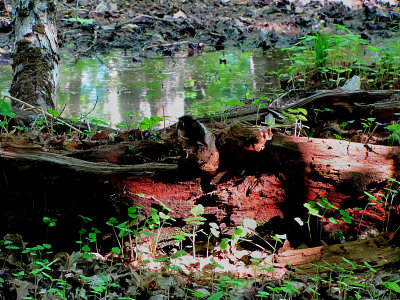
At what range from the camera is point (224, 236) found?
2.52 meters

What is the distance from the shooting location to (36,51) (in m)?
4.86

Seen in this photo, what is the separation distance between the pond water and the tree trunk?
0.38m

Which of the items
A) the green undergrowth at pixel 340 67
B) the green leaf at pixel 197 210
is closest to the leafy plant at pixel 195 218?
the green leaf at pixel 197 210

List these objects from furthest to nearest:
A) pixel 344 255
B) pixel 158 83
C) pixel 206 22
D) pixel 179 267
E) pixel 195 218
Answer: pixel 206 22 < pixel 158 83 < pixel 344 255 < pixel 195 218 < pixel 179 267

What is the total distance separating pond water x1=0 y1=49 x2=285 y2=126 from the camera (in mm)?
5180

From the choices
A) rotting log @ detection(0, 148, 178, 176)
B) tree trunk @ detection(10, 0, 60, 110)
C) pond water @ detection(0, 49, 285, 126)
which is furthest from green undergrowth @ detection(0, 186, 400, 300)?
tree trunk @ detection(10, 0, 60, 110)

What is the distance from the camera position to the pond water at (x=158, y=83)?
518 centimetres

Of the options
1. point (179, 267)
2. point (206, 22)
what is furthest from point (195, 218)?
point (206, 22)

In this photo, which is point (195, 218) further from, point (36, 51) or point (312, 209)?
point (36, 51)

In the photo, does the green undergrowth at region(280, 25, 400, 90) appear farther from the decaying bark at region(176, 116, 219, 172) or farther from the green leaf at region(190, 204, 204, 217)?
the green leaf at region(190, 204, 204, 217)

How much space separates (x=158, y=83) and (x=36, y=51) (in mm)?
2141

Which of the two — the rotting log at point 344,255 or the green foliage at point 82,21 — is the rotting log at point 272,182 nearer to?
the rotting log at point 344,255

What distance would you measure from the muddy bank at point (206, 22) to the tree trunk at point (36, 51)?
372 cm

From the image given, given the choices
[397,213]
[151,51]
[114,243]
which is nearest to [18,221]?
[114,243]
